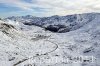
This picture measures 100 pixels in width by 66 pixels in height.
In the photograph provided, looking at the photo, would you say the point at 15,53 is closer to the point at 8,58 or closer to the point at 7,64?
the point at 8,58

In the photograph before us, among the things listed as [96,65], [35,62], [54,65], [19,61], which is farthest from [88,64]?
[19,61]

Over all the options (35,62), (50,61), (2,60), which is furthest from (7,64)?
(50,61)

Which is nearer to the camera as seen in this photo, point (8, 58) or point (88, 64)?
point (88, 64)

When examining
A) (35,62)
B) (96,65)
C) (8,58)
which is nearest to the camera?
(96,65)

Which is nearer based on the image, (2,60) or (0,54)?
(2,60)

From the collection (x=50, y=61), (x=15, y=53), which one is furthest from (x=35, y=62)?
(x=15, y=53)

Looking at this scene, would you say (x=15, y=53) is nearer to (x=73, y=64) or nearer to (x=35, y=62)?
(x=35, y=62)

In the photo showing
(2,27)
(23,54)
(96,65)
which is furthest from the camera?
(2,27)

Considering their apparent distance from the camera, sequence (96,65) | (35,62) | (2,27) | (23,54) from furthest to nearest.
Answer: (2,27), (23,54), (35,62), (96,65)

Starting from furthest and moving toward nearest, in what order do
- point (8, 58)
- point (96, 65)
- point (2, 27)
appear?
point (2, 27) → point (8, 58) → point (96, 65)
